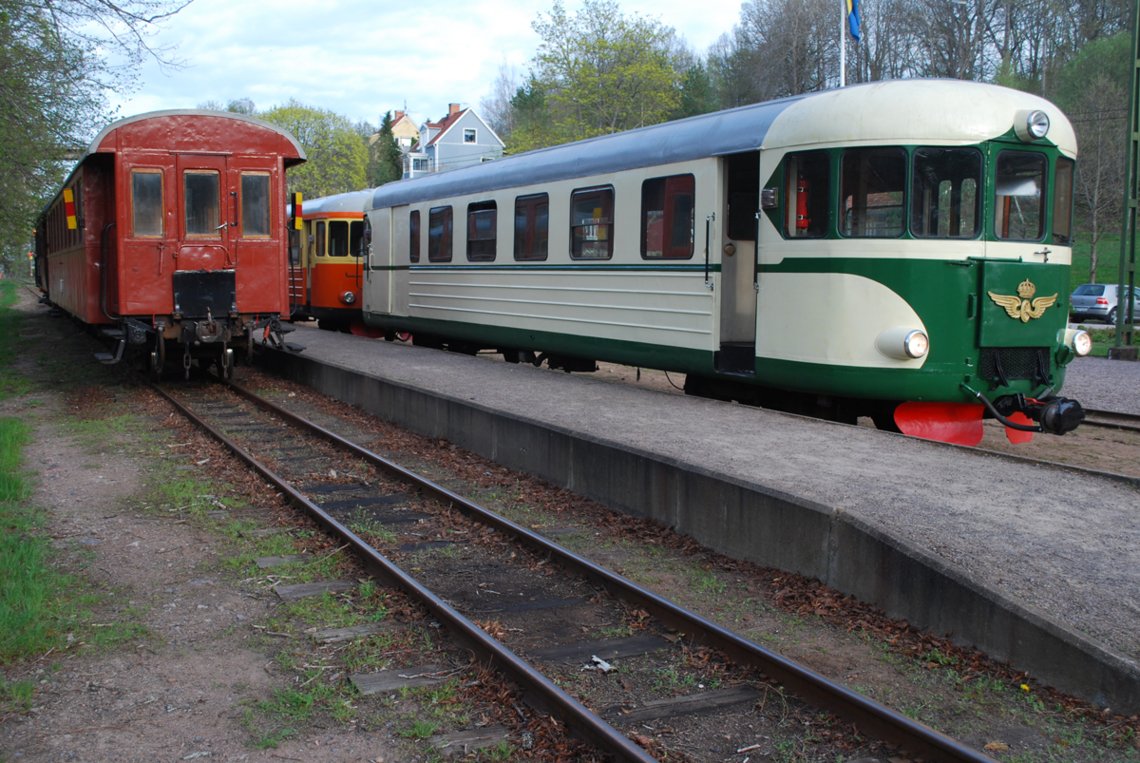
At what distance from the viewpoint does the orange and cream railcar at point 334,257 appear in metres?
22.8

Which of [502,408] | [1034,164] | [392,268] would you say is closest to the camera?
[1034,164]

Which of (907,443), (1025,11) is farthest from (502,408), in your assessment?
(1025,11)

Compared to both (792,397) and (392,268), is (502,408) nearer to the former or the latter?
(792,397)

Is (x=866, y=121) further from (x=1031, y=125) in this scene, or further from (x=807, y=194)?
(x=1031, y=125)

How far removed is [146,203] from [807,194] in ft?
28.4

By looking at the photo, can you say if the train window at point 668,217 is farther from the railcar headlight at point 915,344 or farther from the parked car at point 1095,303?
the parked car at point 1095,303

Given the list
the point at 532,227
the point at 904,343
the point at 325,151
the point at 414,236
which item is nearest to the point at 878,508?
the point at 904,343

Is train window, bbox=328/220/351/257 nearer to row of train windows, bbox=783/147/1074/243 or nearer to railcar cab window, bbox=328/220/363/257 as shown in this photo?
railcar cab window, bbox=328/220/363/257

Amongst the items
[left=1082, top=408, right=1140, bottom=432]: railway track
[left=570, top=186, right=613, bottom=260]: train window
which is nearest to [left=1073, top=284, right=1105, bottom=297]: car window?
[left=1082, top=408, right=1140, bottom=432]: railway track

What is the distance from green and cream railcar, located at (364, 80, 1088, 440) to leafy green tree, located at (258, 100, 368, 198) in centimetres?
7440

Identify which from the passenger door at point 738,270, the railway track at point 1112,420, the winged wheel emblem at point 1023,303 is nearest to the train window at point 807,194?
the passenger door at point 738,270

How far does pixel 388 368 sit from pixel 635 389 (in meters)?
4.02

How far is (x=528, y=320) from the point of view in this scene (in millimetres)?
14617

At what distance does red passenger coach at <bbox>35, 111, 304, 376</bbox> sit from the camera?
1338cm
